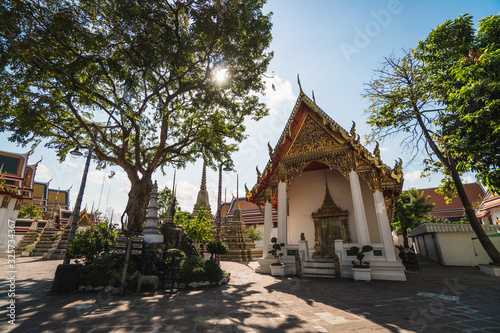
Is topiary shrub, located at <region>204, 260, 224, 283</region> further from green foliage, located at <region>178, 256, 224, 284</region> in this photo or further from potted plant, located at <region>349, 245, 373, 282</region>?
potted plant, located at <region>349, 245, 373, 282</region>

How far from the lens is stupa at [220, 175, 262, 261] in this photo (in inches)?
763

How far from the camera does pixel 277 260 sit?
9.97m

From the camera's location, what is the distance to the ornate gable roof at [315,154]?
953 centimetres

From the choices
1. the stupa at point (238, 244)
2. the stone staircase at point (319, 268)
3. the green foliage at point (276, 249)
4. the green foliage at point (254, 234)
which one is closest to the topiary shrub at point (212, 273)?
the green foliage at point (276, 249)

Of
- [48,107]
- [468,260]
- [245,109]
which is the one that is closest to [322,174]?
[245,109]

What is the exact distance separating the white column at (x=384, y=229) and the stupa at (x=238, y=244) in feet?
43.6

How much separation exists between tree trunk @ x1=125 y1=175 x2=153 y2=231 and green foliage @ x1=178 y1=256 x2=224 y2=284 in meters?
3.08

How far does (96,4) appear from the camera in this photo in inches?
294

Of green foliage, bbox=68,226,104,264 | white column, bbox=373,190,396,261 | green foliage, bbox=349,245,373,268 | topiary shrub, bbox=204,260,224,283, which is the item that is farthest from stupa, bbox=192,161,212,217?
white column, bbox=373,190,396,261

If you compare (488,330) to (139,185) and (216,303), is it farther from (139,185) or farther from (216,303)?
(139,185)

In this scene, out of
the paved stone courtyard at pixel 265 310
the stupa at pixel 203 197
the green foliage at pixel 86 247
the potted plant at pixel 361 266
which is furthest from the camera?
the stupa at pixel 203 197

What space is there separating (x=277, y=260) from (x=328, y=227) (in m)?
3.82

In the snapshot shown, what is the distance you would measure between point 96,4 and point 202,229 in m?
12.8

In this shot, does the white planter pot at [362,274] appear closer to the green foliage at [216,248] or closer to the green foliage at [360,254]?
the green foliage at [360,254]
